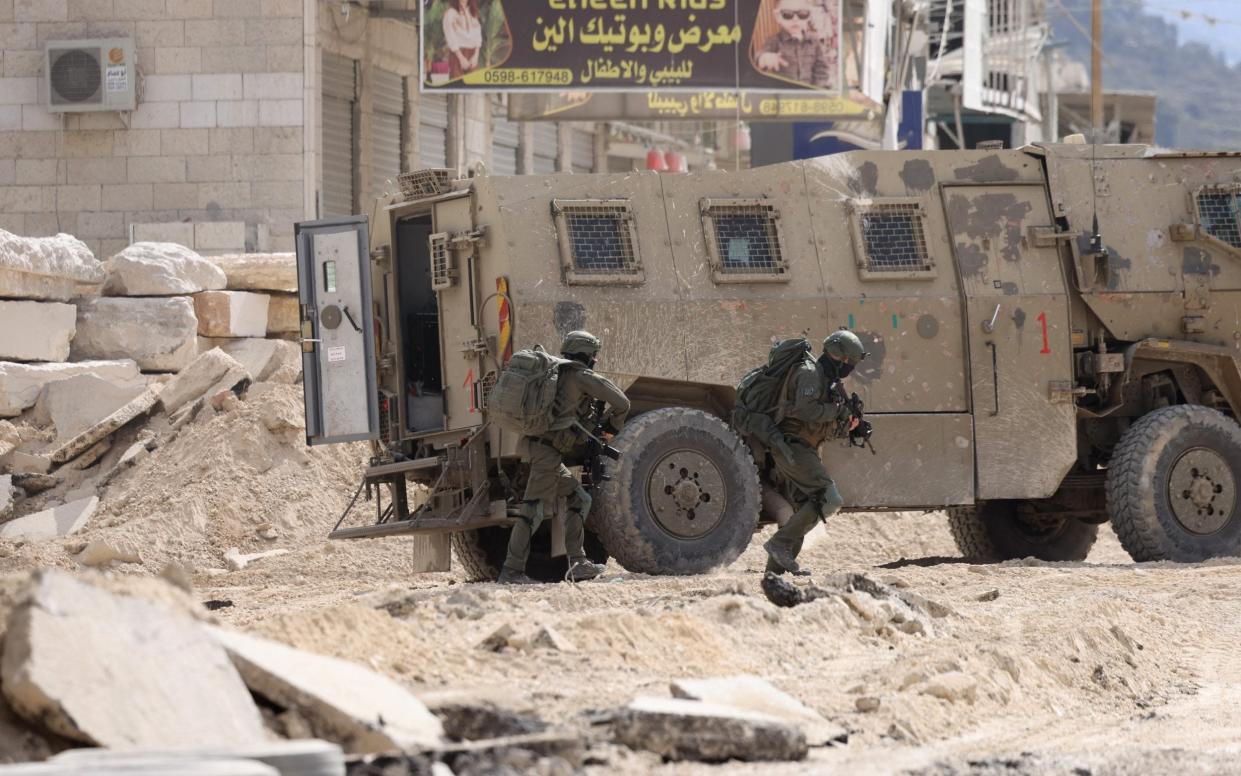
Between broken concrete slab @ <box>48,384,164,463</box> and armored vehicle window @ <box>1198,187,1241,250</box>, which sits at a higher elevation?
armored vehicle window @ <box>1198,187,1241,250</box>

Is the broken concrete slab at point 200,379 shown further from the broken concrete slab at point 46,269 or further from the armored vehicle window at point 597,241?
the armored vehicle window at point 597,241

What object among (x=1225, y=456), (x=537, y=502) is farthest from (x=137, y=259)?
(x=1225, y=456)

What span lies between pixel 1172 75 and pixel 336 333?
5332 inches

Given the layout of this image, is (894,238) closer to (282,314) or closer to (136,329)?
(282,314)

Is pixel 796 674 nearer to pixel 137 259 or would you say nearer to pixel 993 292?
pixel 993 292

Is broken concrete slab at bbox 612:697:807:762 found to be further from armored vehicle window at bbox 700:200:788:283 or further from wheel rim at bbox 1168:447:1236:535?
wheel rim at bbox 1168:447:1236:535

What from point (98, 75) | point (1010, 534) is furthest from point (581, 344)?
point (98, 75)

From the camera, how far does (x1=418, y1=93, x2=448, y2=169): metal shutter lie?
24688 millimetres

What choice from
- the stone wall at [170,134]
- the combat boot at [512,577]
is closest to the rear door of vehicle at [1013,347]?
the combat boot at [512,577]

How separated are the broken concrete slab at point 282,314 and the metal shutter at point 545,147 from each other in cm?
1274

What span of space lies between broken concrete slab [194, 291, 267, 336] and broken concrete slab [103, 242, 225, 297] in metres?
0.14

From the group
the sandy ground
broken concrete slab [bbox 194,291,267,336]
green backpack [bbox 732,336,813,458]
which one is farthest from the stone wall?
green backpack [bbox 732,336,813,458]

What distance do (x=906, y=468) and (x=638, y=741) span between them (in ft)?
19.4

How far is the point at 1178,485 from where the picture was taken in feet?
41.8
